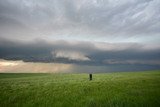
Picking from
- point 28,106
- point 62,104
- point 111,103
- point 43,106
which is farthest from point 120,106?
point 28,106

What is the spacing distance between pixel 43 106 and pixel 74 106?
90.6 inches

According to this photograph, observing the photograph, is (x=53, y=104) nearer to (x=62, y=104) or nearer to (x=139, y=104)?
(x=62, y=104)

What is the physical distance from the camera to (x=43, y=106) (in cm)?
1281

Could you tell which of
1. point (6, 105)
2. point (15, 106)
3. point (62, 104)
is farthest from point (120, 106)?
point (6, 105)

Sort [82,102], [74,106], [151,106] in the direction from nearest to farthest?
1. [151,106]
2. [74,106]
3. [82,102]

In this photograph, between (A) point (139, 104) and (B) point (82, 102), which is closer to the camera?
(A) point (139, 104)

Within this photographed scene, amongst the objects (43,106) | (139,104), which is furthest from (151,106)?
(43,106)

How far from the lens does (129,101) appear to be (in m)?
13.1

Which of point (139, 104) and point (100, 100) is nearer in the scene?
point (139, 104)

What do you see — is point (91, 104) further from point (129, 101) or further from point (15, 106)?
point (15, 106)

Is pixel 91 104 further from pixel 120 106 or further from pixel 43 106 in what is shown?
pixel 43 106

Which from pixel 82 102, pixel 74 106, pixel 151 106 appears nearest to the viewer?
pixel 151 106

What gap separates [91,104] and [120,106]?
2.07 meters

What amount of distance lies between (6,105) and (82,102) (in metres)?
5.87
